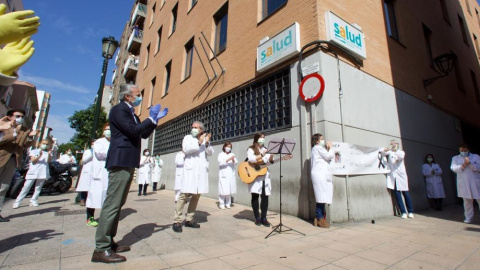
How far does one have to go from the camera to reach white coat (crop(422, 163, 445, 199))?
26.1 feet

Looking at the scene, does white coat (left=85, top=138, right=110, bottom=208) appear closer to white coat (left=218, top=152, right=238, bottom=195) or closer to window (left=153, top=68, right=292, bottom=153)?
white coat (left=218, top=152, right=238, bottom=195)

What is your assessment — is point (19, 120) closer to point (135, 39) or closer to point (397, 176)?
point (397, 176)

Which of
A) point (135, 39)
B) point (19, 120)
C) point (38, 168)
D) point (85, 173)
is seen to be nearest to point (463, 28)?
point (85, 173)

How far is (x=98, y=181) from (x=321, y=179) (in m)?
4.44

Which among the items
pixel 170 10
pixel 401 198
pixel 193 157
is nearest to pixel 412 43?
pixel 401 198

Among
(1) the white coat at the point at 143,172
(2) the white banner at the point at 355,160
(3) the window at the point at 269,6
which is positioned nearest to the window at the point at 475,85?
(2) the white banner at the point at 355,160

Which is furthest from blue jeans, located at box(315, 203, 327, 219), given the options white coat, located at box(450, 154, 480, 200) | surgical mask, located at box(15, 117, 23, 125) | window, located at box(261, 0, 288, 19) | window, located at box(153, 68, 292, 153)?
window, located at box(261, 0, 288, 19)

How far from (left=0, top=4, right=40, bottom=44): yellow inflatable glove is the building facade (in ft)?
16.6

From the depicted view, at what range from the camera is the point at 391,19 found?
9.20 metres

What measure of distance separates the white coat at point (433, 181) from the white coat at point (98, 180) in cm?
964

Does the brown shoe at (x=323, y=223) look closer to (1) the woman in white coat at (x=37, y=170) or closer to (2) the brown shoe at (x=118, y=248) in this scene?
(2) the brown shoe at (x=118, y=248)

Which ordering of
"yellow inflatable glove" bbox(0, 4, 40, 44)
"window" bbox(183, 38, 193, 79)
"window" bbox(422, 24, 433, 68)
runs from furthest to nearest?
"window" bbox(183, 38, 193, 79) < "window" bbox(422, 24, 433, 68) < "yellow inflatable glove" bbox(0, 4, 40, 44)

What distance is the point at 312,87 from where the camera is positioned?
572 centimetres

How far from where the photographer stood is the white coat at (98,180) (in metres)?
4.50
